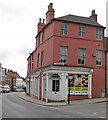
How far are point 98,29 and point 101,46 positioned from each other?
2350 mm

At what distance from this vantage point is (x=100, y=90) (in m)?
24.6

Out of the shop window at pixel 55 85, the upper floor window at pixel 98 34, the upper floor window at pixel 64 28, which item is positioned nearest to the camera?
the shop window at pixel 55 85

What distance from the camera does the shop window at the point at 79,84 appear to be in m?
22.9

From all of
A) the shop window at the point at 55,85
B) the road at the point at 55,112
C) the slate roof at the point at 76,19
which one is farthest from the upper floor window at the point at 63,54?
the road at the point at 55,112

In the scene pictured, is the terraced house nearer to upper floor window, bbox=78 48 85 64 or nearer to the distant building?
upper floor window, bbox=78 48 85 64

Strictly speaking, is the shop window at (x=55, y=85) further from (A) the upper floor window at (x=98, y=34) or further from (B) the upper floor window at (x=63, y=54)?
(A) the upper floor window at (x=98, y=34)

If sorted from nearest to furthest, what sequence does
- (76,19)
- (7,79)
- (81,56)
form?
(81,56) < (76,19) < (7,79)

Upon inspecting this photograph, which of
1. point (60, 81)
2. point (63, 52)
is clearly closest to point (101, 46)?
point (63, 52)

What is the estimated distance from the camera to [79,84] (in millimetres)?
23234

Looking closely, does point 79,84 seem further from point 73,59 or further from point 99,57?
point 99,57

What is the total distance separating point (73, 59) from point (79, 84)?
3.18 m

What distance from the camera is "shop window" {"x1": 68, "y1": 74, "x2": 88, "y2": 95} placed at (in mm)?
22875

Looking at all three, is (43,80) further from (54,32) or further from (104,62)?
(104,62)

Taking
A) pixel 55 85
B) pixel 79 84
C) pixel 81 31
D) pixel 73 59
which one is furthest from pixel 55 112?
pixel 81 31
